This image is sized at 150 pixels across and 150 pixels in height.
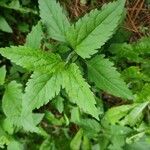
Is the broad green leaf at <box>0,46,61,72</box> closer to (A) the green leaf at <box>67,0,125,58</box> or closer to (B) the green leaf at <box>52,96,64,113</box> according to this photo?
(A) the green leaf at <box>67,0,125,58</box>

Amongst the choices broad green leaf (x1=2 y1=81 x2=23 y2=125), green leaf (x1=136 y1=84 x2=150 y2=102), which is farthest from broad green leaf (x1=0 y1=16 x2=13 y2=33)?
green leaf (x1=136 y1=84 x2=150 y2=102)

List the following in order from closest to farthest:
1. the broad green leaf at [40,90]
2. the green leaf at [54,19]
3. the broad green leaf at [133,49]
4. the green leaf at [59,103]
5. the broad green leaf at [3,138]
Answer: the broad green leaf at [40,90], the green leaf at [54,19], the broad green leaf at [133,49], the green leaf at [59,103], the broad green leaf at [3,138]

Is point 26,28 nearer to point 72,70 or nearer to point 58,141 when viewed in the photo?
point 58,141

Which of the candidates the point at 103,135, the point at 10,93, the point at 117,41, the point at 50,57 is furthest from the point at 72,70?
the point at 103,135

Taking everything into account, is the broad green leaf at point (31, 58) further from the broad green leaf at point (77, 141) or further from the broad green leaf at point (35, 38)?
the broad green leaf at point (77, 141)

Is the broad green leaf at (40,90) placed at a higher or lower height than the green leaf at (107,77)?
higher

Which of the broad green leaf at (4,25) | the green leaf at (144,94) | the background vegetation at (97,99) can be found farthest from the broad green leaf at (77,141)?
the broad green leaf at (4,25)

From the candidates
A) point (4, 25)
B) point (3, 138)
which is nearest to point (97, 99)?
point (3, 138)
